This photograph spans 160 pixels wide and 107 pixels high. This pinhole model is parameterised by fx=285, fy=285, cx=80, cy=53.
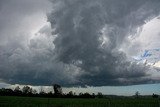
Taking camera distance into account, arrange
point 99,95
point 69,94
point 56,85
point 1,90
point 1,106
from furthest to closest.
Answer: point 99,95 < point 56,85 < point 69,94 < point 1,90 < point 1,106

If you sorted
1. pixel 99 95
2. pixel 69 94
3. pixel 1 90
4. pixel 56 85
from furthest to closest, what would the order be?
pixel 99 95 → pixel 56 85 → pixel 69 94 → pixel 1 90

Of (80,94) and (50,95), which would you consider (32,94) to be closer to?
(50,95)

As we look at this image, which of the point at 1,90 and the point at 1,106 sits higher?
the point at 1,90

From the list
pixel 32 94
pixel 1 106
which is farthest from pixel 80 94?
pixel 1 106

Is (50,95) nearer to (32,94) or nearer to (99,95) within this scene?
(32,94)

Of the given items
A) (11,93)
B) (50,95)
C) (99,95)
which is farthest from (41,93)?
(99,95)

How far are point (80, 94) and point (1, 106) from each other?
9901 cm

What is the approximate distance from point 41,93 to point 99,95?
4459 centimetres

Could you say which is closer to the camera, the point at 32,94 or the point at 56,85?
the point at 32,94

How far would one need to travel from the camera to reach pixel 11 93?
442 ft

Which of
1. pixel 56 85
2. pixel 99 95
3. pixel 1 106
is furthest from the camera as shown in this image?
pixel 99 95

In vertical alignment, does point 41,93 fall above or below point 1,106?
above

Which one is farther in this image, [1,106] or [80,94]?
[80,94]

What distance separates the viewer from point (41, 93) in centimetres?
14150
